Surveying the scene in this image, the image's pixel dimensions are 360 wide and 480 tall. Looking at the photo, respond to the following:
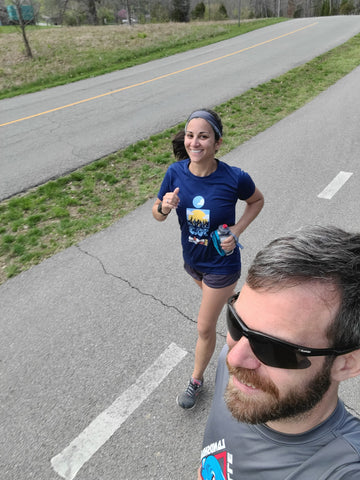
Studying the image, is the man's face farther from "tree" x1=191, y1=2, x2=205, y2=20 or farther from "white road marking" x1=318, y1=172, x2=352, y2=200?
"tree" x1=191, y1=2, x2=205, y2=20

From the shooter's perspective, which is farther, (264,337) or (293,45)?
(293,45)

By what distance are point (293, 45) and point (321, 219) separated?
17.1 m

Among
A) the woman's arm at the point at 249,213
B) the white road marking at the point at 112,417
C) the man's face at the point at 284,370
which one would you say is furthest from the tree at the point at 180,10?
the man's face at the point at 284,370

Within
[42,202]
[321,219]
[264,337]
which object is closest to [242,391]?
[264,337]

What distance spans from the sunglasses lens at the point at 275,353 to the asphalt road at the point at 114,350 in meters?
1.73

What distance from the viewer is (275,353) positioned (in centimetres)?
103

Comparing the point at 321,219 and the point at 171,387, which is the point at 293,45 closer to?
the point at 321,219

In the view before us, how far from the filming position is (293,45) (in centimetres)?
1812

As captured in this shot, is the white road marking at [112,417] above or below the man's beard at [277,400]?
below

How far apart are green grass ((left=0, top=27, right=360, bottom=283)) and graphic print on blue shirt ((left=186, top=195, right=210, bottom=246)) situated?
9.23ft

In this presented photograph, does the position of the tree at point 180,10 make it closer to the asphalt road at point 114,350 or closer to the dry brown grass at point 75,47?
the dry brown grass at point 75,47

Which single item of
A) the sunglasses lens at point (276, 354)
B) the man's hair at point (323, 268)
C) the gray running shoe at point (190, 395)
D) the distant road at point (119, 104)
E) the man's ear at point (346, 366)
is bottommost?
the gray running shoe at point (190, 395)

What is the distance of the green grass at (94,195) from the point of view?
4.79 metres

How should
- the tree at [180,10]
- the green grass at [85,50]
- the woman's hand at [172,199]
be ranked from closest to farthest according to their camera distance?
the woman's hand at [172,199] → the green grass at [85,50] → the tree at [180,10]
